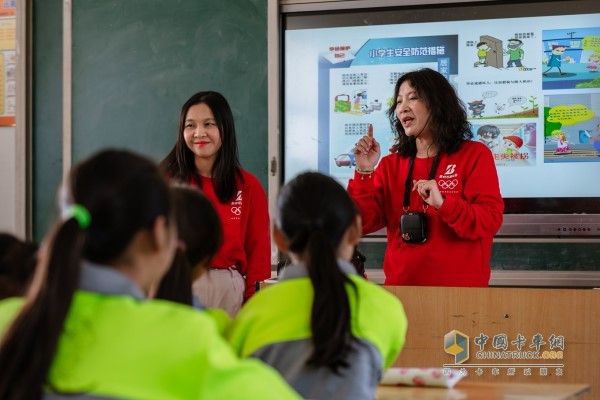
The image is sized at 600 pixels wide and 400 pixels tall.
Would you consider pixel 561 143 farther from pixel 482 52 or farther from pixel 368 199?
pixel 368 199

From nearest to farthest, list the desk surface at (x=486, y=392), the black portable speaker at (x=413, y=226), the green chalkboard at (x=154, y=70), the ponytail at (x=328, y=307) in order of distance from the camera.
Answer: the ponytail at (x=328, y=307), the desk surface at (x=486, y=392), the black portable speaker at (x=413, y=226), the green chalkboard at (x=154, y=70)

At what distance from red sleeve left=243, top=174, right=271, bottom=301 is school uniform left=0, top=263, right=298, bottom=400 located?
2107 millimetres

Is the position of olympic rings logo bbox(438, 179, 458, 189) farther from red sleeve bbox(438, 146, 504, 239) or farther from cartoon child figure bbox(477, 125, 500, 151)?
cartoon child figure bbox(477, 125, 500, 151)

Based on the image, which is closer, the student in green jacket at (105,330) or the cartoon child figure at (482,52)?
the student in green jacket at (105,330)

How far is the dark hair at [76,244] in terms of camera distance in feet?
3.62

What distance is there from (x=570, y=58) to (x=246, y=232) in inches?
71.0

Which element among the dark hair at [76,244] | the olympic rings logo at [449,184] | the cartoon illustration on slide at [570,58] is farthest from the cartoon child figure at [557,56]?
the dark hair at [76,244]

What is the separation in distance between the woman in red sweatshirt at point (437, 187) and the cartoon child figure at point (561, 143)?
106cm

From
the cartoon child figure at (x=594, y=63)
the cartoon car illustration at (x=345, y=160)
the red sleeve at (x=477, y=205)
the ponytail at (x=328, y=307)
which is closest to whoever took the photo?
the ponytail at (x=328, y=307)

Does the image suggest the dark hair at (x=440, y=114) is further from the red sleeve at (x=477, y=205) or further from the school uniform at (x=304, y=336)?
the school uniform at (x=304, y=336)

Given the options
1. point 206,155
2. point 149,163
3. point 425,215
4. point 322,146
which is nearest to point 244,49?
point 322,146

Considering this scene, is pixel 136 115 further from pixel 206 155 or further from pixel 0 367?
pixel 0 367

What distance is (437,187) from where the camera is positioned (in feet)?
9.75

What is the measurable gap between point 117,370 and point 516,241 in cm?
324
